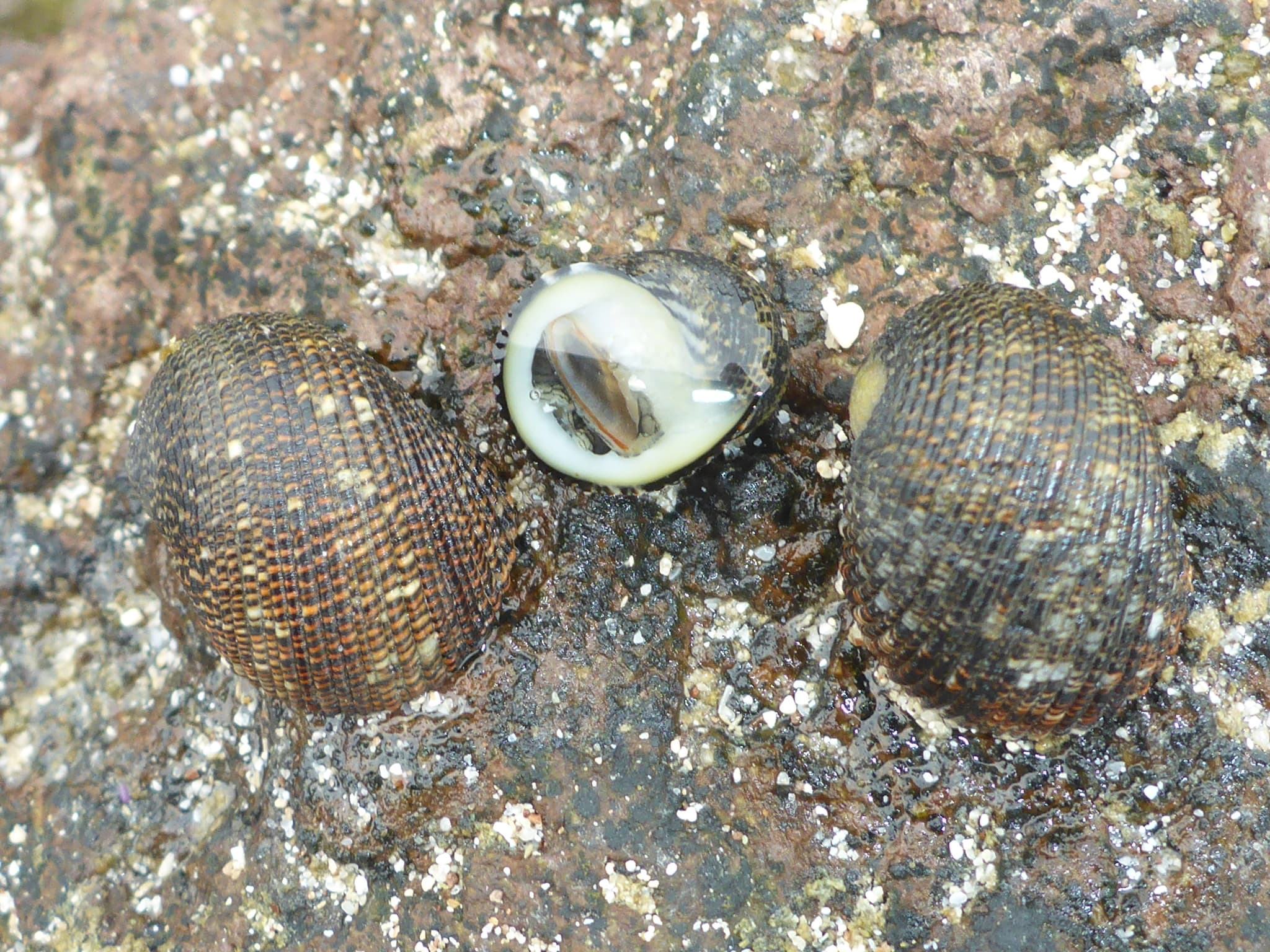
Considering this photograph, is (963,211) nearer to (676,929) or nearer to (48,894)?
(676,929)

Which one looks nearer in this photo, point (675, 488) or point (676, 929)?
point (676, 929)

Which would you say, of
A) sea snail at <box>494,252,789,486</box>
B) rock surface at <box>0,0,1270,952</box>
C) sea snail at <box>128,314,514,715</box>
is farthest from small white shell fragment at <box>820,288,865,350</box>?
sea snail at <box>128,314,514,715</box>

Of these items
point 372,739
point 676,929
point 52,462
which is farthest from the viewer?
point 52,462

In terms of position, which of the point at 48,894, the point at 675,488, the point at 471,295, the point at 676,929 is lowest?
the point at 48,894

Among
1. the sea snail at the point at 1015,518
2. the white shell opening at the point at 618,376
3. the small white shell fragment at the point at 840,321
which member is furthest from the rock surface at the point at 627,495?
the sea snail at the point at 1015,518

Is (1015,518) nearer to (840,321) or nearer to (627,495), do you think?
(840,321)

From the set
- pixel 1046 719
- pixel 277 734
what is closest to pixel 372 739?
pixel 277 734

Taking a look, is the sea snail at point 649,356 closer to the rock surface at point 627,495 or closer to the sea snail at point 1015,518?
the rock surface at point 627,495
